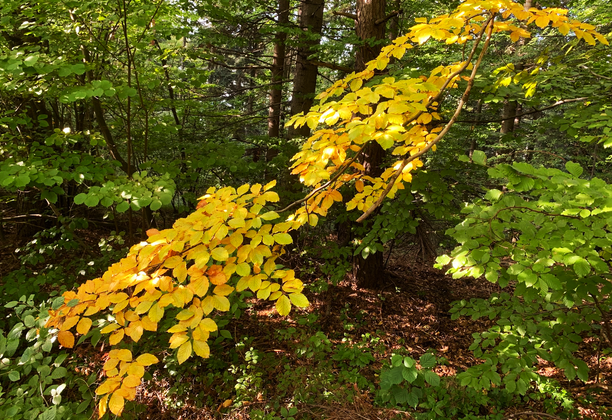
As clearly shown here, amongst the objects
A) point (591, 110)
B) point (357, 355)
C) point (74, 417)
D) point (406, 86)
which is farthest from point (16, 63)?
point (591, 110)

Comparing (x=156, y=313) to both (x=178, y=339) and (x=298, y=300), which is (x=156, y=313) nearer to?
(x=178, y=339)

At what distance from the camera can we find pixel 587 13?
8047 mm

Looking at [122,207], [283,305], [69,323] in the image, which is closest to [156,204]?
[122,207]

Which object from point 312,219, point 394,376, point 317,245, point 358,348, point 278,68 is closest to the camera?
point 312,219

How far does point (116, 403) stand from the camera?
118 cm

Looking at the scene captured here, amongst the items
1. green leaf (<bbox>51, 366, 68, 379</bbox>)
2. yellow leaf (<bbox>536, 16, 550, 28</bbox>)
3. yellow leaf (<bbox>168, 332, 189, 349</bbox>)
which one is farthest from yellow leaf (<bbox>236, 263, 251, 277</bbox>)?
yellow leaf (<bbox>536, 16, 550, 28</bbox>)

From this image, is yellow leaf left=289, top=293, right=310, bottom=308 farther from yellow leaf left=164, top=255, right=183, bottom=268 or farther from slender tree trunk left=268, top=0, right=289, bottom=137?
slender tree trunk left=268, top=0, right=289, bottom=137

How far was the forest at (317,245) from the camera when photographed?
1.42 meters

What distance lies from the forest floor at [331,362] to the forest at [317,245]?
0.10ft

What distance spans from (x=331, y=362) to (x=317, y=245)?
6.21 feet

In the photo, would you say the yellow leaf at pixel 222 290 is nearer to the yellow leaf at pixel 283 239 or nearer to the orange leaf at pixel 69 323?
the yellow leaf at pixel 283 239

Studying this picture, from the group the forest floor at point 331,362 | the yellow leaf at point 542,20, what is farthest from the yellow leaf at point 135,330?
the yellow leaf at point 542,20

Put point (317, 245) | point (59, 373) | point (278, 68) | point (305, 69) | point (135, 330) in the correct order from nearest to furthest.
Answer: point (135, 330) → point (59, 373) → point (317, 245) → point (305, 69) → point (278, 68)

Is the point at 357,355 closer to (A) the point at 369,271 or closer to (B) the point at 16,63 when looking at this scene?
(A) the point at 369,271
